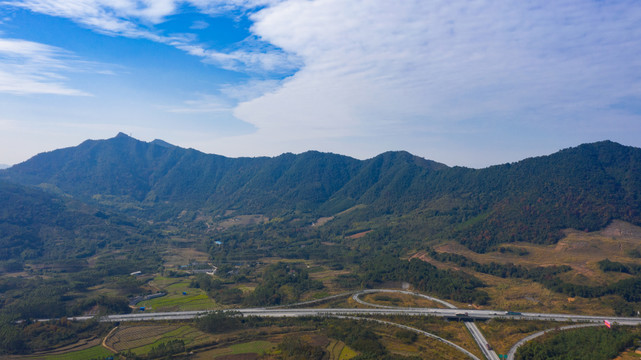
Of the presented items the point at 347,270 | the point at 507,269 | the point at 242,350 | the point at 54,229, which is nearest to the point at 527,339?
the point at 507,269

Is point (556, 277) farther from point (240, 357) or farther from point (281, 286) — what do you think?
point (240, 357)

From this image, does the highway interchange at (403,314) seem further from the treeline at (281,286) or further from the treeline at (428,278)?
the treeline at (428,278)

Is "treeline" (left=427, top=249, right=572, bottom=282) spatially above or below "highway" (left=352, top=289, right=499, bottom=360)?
above

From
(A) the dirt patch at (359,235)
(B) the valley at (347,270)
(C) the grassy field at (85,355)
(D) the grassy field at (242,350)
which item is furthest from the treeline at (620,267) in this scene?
(C) the grassy field at (85,355)

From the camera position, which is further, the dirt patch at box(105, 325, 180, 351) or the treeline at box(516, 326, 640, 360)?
the dirt patch at box(105, 325, 180, 351)

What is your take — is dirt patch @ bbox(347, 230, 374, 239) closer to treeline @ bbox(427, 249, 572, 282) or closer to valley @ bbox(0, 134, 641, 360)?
valley @ bbox(0, 134, 641, 360)

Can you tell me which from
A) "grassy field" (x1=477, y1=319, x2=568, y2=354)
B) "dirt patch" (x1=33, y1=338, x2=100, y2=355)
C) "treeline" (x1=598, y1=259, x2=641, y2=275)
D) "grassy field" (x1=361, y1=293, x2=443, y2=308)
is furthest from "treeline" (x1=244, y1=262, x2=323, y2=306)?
"treeline" (x1=598, y1=259, x2=641, y2=275)

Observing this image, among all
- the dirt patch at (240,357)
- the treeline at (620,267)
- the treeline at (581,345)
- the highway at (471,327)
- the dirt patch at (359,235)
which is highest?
the dirt patch at (359,235)

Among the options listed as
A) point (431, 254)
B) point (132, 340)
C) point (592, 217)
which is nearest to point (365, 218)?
point (431, 254)
